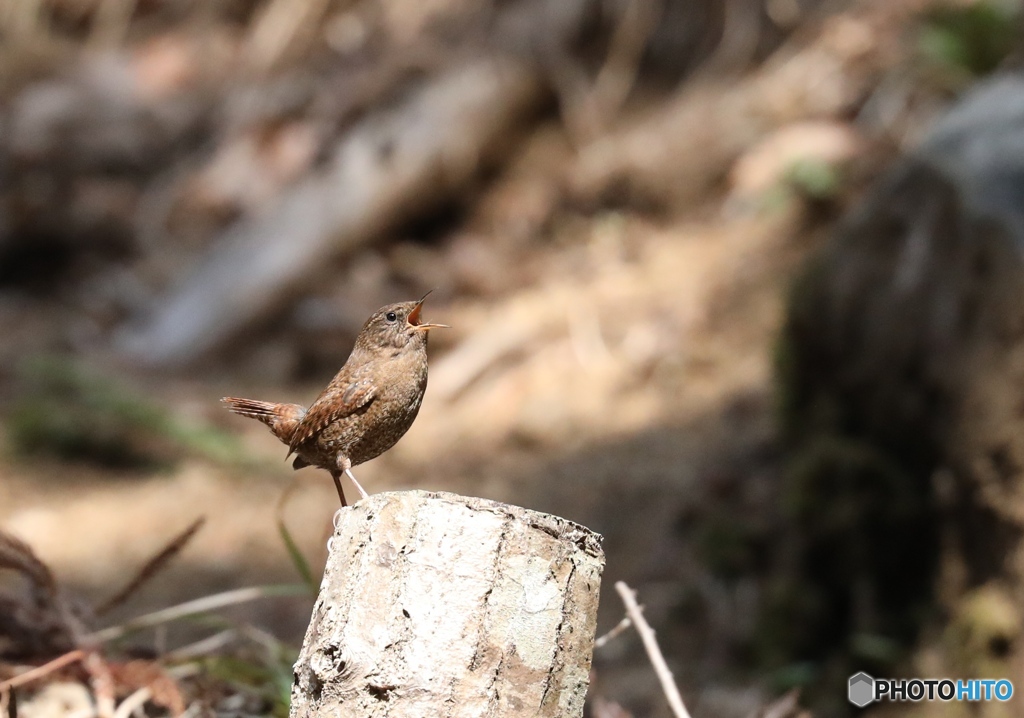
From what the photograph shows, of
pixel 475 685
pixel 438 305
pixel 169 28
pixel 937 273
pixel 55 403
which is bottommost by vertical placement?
pixel 475 685

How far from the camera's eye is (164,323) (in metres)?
8.55

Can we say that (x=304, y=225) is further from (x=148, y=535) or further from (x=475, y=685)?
(x=475, y=685)

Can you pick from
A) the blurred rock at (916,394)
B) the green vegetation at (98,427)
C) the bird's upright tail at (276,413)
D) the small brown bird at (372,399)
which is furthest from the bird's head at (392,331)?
the green vegetation at (98,427)

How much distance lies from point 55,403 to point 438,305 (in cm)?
281

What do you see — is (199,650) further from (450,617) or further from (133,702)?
(450,617)

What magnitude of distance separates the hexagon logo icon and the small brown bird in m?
2.45

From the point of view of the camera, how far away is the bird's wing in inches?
85.7

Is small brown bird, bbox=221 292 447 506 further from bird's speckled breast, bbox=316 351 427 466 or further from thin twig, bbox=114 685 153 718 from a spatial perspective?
thin twig, bbox=114 685 153 718

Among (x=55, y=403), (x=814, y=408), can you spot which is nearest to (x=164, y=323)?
(x=55, y=403)

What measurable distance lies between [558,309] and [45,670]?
5519mm

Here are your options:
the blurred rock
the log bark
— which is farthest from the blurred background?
the log bark

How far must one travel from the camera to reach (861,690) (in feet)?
12.7

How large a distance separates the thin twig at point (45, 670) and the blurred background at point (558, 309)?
0.33 feet

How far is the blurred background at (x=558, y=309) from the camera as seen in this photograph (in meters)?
3.96
